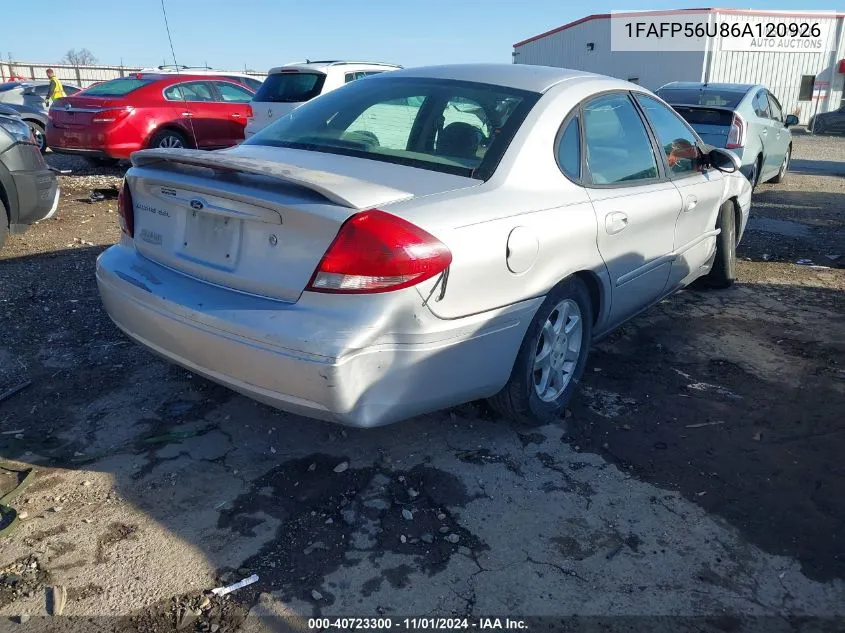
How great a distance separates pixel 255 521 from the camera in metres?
2.70

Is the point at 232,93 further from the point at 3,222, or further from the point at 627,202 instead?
the point at 627,202

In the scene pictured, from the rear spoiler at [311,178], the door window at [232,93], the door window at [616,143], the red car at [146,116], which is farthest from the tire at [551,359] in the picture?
the door window at [232,93]

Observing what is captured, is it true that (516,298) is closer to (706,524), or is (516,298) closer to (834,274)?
(706,524)

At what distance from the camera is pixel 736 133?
901 cm

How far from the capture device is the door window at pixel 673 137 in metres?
4.29

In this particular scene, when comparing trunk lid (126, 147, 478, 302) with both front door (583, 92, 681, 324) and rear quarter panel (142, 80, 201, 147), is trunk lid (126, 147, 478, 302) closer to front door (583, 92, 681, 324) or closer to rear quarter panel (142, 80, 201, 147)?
front door (583, 92, 681, 324)

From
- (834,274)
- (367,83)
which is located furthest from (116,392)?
(834,274)

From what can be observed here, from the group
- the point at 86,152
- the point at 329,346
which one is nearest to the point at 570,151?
the point at 329,346

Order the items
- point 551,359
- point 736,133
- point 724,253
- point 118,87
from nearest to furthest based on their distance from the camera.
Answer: point 551,359
point 724,253
point 736,133
point 118,87

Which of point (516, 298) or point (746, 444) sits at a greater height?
point (516, 298)

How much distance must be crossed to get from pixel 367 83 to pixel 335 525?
238cm

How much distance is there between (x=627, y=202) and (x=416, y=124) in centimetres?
115

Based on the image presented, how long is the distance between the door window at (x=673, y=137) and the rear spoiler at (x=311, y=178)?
2222mm

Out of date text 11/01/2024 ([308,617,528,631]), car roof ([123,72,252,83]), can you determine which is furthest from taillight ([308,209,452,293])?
car roof ([123,72,252,83])
